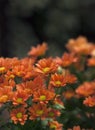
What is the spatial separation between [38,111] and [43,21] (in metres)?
3.51

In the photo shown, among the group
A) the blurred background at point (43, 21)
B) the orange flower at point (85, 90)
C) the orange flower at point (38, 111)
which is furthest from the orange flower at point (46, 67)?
the blurred background at point (43, 21)

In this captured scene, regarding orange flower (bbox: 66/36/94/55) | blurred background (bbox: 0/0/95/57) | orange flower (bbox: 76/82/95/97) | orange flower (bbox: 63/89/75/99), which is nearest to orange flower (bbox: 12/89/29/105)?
orange flower (bbox: 76/82/95/97)

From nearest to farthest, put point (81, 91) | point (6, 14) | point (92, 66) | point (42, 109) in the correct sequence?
point (42, 109)
point (81, 91)
point (92, 66)
point (6, 14)

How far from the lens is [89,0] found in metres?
5.52

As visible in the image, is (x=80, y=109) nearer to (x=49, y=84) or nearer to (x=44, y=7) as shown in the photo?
(x=49, y=84)

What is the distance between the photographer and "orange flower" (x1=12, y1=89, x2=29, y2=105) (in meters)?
1.91

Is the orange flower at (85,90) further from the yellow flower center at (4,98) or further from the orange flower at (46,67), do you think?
the yellow flower center at (4,98)

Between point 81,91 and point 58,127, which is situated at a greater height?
point 81,91

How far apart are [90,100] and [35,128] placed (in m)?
0.29

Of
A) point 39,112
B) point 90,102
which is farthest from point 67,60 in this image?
point 39,112

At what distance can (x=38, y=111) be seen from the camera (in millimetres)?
1946

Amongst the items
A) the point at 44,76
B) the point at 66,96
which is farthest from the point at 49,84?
the point at 66,96

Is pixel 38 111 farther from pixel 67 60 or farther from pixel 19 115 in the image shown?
pixel 67 60

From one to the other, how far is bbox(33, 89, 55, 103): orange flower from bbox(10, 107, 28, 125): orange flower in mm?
61
